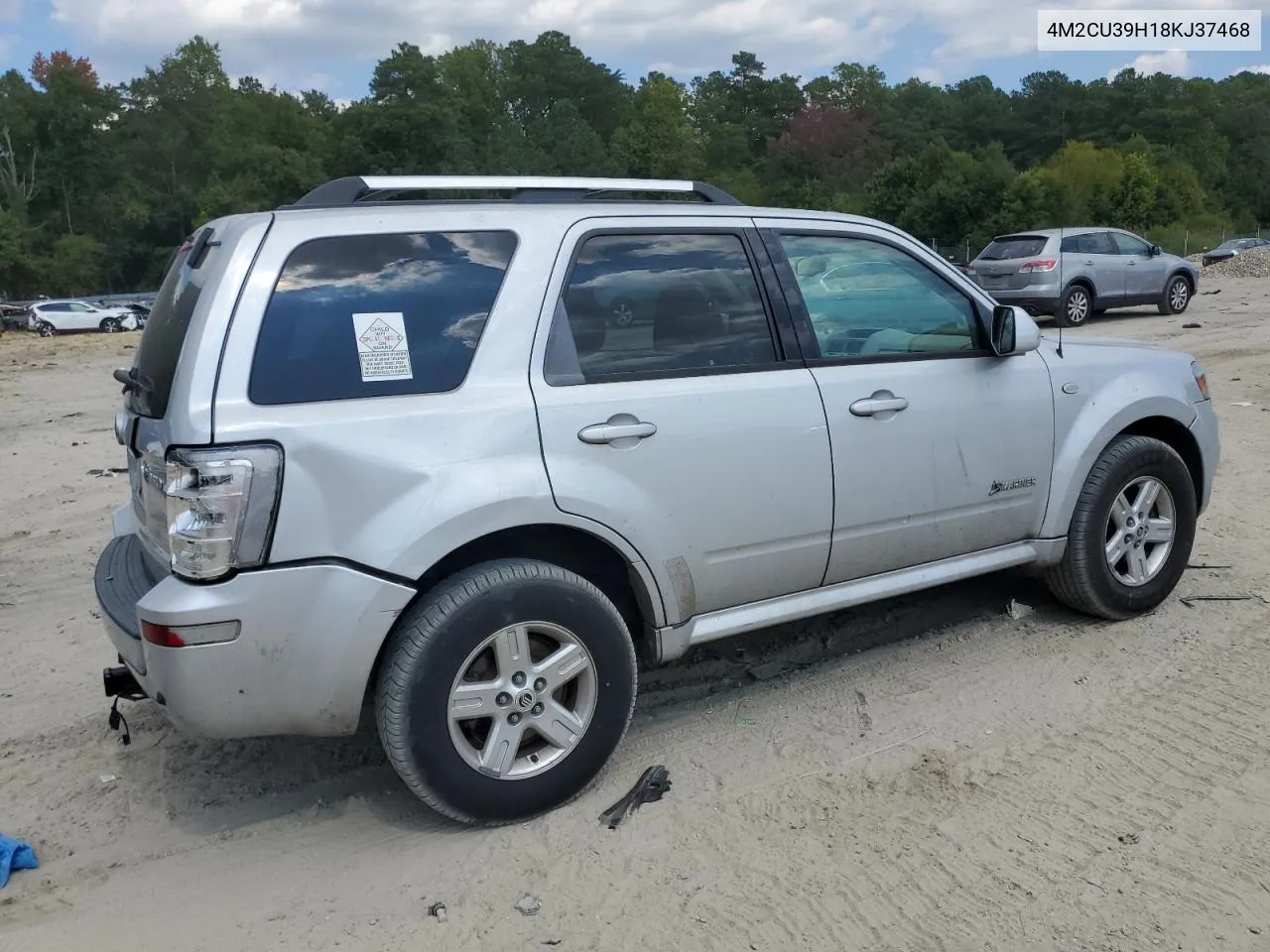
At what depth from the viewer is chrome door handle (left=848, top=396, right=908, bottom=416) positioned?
13.0 feet

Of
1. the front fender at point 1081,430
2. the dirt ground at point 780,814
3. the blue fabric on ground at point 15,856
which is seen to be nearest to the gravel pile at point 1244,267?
the front fender at point 1081,430

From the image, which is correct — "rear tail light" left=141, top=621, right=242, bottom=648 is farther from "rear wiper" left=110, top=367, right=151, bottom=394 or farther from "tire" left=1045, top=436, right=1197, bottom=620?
"tire" left=1045, top=436, right=1197, bottom=620

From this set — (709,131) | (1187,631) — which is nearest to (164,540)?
(1187,631)

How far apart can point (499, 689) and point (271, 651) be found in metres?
0.67

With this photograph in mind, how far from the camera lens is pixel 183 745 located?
4.03 metres

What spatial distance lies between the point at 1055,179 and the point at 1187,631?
4592 cm

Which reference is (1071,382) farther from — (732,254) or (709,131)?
(709,131)

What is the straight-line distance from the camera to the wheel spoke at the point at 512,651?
3287 millimetres

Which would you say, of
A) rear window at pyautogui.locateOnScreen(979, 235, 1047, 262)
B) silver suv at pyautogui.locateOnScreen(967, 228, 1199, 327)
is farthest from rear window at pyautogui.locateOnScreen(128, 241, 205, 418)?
rear window at pyautogui.locateOnScreen(979, 235, 1047, 262)

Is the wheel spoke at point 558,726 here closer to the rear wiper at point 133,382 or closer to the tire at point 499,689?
the tire at point 499,689

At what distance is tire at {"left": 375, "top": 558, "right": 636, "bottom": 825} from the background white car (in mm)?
37321

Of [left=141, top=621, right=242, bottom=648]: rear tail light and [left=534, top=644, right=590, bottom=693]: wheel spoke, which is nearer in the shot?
[left=141, top=621, right=242, bottom=648]: rear tail light

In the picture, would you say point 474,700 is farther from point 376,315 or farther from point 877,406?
point 877,406

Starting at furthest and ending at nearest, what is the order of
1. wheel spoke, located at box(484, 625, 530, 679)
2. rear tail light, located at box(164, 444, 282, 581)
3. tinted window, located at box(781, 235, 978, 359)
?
tinted window, located at box(781, 235, 978, 359) < wheel spoke, located at box(484, 625, 530, 679) < rear tail light, located at box(164, 444, 282, 581)
